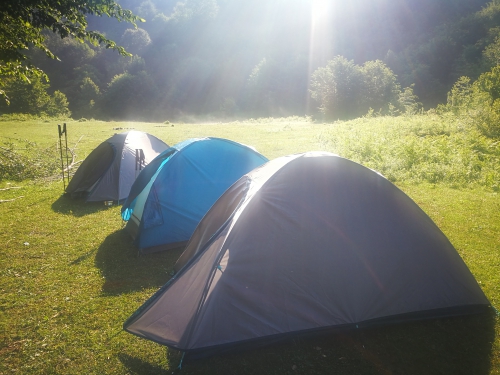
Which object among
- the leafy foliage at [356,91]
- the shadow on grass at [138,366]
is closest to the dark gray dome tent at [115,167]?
the shadow on grass at [138,366]

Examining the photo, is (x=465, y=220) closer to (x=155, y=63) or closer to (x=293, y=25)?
(x=155, y=63)

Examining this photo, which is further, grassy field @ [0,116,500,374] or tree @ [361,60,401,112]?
tree @ [361,60,401,112]

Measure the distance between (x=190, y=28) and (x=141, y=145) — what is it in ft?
272

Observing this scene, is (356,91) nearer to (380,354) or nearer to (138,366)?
(380,354)

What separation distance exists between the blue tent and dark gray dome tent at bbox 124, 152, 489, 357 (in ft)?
7.29

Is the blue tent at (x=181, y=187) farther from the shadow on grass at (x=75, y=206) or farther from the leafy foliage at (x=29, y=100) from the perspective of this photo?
the leafy foliage at (x=29, y=100)

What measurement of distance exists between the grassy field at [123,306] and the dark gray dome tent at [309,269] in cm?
26

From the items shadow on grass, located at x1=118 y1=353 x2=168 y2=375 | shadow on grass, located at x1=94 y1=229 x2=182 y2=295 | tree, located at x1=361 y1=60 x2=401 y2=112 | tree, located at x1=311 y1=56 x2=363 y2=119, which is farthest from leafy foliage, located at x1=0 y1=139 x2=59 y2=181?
tree, located at x1=361 y1=60 x2=401 y2=112

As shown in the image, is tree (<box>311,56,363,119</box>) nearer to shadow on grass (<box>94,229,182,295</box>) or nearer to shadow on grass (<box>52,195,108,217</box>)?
shadow on grass (<box>52,195,108,217</box>)

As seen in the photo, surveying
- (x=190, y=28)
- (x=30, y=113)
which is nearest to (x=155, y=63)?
(x=190, y=28)

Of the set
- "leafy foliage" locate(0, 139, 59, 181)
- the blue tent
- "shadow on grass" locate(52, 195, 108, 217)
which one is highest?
the blue tent

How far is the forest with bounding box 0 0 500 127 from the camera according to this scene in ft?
158

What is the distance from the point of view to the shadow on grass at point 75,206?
9.31m

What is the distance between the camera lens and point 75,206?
9773 millimetres
